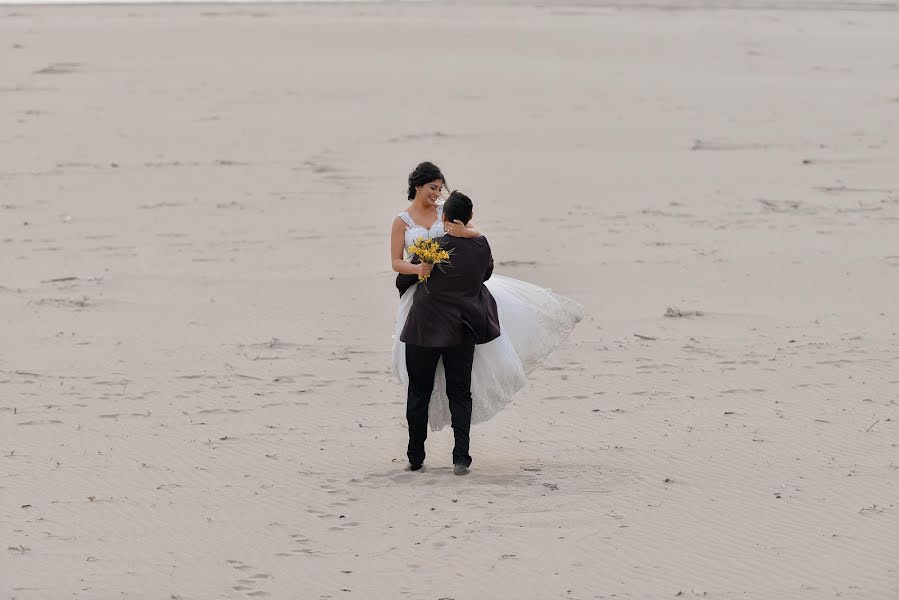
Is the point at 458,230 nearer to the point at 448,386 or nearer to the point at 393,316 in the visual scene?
the point at 448,386

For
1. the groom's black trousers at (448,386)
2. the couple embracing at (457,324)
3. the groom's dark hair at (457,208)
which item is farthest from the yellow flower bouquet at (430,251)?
the groom's black trousers at (448,386)

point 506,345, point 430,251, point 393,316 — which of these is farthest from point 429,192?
point 393,316

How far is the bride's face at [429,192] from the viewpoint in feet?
25.1

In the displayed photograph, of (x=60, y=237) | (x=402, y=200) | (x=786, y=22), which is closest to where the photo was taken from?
(x=60, y=237)

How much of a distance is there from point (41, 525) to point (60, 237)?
843 centimetres

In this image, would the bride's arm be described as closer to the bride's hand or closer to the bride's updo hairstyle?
the bride's updo hairstyle

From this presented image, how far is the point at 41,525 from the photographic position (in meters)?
7.14

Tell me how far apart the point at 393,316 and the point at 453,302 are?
4886 mm

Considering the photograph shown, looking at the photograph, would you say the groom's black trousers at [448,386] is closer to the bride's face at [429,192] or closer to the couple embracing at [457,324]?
the couple embracing at [457,324]

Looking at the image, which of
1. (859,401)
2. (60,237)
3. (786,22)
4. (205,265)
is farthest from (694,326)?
(786,22)

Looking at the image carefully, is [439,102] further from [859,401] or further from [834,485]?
[834,485]

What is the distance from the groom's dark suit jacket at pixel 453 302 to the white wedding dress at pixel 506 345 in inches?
7.6

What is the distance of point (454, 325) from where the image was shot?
755cm

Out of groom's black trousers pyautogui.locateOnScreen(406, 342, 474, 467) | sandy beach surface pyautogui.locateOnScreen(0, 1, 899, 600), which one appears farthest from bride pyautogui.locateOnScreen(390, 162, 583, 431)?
sandy beach surface pyautogui.locateOnScreen(0, 1, 899, 600)
